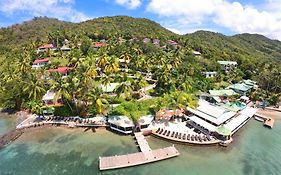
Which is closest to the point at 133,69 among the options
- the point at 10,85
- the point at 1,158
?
the point at 10,85

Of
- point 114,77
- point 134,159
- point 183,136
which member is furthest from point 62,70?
point 134,159

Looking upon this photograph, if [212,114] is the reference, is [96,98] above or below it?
above

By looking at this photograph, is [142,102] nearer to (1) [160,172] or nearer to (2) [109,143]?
(2) [109,143]

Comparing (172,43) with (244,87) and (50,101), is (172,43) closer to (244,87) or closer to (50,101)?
(244,87)

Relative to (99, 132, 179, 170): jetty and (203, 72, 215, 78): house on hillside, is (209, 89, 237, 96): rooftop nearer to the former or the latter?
(203, 72, 215, 78): house on hillside

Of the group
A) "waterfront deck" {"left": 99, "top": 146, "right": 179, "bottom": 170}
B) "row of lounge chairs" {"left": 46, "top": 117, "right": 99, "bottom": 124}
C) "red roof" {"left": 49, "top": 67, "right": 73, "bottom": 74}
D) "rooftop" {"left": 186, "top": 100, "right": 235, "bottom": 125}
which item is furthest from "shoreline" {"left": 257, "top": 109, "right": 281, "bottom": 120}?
"red roof" {"left": 49, "top": 67, "right": 73, "bottom": 74}
